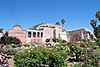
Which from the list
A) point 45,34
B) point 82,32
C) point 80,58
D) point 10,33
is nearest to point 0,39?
point 10,33

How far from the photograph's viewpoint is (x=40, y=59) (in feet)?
38.4

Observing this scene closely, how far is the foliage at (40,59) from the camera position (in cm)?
1142

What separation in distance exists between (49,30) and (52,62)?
4541 centimetres

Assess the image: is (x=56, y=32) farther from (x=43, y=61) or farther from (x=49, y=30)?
(x=43, y=61)

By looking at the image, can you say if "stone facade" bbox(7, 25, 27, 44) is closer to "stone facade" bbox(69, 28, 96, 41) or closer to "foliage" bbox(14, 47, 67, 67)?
"stone facade" bbox(69, 28, 96, 41)

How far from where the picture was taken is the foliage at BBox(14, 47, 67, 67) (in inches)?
450

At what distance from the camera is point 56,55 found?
12094 mm

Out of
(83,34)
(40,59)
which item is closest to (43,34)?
(83,34)

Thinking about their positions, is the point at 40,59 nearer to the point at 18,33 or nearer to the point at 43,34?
the point at 18,33

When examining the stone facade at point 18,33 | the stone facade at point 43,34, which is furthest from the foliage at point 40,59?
the stone facade at point 18,33

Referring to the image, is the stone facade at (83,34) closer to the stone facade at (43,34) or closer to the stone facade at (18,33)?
the stone facade at (43,34)

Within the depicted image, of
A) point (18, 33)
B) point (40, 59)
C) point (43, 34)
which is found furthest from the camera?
point (43, 34)

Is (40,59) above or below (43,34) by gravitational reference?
below

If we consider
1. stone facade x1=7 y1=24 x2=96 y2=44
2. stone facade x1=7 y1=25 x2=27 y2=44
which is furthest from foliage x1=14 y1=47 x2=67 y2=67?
stone facade x1=7 y1=25 x2=27 y2=44
